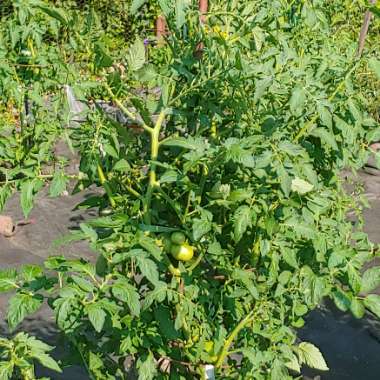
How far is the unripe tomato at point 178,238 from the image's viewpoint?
5.53ft

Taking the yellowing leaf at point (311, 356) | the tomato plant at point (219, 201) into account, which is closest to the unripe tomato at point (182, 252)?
the tomato plant at point (219, 201)

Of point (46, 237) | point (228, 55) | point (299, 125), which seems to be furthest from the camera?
point (46, 237)

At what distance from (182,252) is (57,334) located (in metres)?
1.95

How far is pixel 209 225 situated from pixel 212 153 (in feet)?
0.56

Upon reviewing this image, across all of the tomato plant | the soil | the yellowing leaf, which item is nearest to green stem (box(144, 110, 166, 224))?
the tomato plant

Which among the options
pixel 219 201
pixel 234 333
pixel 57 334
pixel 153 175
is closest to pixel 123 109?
pixel 153 175

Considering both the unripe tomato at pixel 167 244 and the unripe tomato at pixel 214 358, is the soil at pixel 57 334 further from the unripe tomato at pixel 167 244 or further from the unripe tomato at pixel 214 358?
the unripe tomato at pixel 167 244

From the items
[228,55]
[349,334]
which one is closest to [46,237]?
[349,334]

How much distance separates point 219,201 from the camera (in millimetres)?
1655

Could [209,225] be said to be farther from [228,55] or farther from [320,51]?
[320,51]

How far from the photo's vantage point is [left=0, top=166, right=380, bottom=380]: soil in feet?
11.1

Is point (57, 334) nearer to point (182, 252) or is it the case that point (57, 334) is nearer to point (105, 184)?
point (105, 184)

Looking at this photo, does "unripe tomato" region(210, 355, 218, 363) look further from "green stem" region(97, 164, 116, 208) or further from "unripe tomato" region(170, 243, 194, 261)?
"green stem" region(97, 164, 116, 208)

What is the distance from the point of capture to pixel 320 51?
205 centimetres
